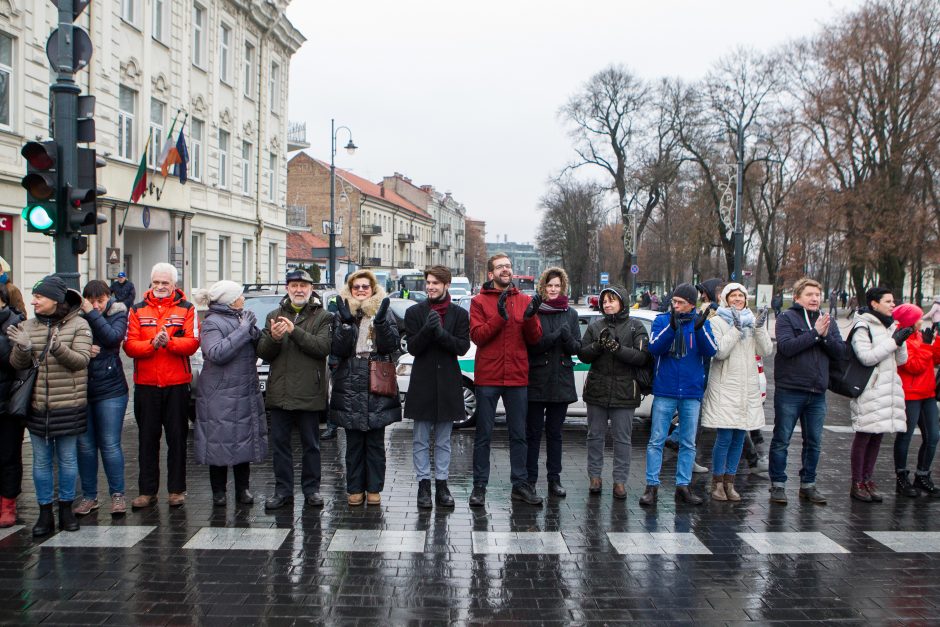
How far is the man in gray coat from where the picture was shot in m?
6.46

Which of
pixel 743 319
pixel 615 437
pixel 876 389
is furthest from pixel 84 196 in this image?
pixel 876 389

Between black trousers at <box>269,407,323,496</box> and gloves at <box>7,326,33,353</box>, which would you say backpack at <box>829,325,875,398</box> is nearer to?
black trousers at <box>269,407,323,496</box>

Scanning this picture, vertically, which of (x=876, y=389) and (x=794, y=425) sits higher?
(x=876, y=389)

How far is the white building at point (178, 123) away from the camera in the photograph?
57.5 ft

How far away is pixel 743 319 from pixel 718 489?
149 cm

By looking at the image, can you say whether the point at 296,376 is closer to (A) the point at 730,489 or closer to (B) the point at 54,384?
(B) the point at 54,384

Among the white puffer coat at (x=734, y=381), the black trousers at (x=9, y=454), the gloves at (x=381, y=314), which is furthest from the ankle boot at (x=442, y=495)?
the black trousers at (x=9, y=454)

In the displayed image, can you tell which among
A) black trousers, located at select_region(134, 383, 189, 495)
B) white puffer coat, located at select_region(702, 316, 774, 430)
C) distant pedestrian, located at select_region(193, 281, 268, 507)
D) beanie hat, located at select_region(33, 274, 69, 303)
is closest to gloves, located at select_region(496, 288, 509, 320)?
white puffer coat, located at select_region(702, 316, 774, 430)

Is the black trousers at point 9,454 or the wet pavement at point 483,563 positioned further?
the black trousers at point 9,454

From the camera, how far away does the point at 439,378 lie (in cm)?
662

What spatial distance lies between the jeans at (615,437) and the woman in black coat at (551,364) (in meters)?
0.33

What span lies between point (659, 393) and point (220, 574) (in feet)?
12.4

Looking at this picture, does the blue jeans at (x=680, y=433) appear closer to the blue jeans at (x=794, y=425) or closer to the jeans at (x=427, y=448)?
the blue jeans at (x=794, y=425)

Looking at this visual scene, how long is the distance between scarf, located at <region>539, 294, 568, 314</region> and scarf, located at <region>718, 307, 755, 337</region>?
4.37ft
